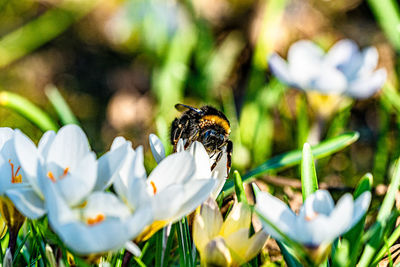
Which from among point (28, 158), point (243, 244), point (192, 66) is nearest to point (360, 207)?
point (243, 244)

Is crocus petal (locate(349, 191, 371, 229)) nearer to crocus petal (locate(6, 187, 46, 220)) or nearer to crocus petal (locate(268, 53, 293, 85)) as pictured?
crocus petal (locate(6, 187, 46, 220))

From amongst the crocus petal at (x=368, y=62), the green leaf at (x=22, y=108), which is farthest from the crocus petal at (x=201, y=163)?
the crocus petal at (x=368, y=62)

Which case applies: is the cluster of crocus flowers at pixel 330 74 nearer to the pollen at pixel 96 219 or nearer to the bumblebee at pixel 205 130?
the bumblebee at pixel 205 130

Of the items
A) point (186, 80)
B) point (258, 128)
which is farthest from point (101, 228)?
point (186, 80)

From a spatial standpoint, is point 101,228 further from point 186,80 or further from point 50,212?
point 186,80

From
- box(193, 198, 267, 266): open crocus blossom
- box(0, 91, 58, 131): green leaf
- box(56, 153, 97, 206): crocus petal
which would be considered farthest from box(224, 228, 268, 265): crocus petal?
box(0, 91, 58, 131): green leaf
